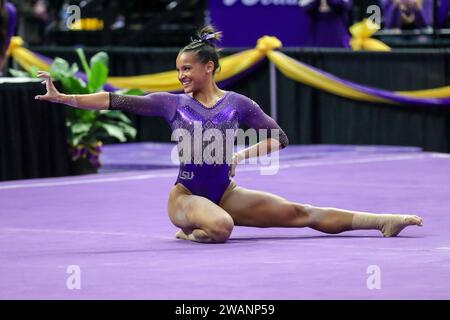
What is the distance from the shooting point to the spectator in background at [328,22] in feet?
47.4

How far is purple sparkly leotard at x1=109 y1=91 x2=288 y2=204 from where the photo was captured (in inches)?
283

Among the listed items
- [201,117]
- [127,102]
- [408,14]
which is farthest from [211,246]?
[408,14]

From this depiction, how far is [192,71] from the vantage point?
7.18m

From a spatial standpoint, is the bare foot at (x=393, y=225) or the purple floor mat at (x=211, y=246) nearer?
the purple floor mat at (x=211, y=246)

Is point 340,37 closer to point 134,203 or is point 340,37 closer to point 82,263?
point 134,203

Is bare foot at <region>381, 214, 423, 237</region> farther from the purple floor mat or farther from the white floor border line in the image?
the white floor border line

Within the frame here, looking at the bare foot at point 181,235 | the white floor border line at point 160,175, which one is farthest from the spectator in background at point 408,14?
the bare foot at point 181,235

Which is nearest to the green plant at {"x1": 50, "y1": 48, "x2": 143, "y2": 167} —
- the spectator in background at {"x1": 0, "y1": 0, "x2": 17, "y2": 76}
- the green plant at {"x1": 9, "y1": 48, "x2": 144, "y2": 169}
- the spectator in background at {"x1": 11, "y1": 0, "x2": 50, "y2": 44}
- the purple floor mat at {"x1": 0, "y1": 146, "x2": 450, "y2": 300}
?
the green plant at {"x1": 9, "y1": 48, "x2": 144, "y2": 169}

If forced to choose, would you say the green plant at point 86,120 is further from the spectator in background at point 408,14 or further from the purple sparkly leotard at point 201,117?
the spectator in background at point 408,14

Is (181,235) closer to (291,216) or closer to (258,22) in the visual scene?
(291,216)

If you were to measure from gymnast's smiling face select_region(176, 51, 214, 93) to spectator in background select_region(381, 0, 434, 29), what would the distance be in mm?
8293

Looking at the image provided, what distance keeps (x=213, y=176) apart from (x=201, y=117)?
327 mm

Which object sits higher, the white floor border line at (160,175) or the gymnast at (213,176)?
the gymnast at (213,176)

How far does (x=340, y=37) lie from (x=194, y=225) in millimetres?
7820
